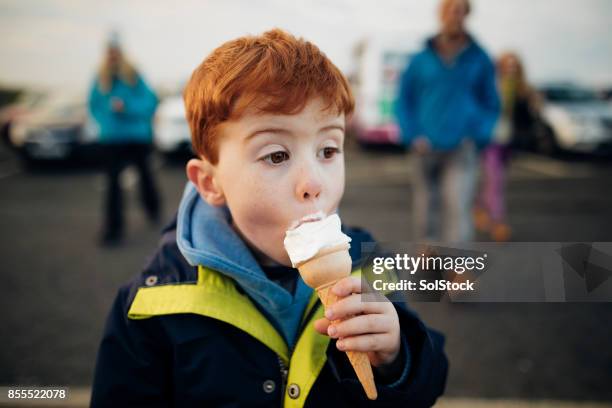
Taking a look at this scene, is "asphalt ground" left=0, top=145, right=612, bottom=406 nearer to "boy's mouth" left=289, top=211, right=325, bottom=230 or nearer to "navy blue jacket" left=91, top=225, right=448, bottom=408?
"navy blue jacket" left=91, top=225, right=448, bottom=408

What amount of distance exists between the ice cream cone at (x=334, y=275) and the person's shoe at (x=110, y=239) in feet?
14.9

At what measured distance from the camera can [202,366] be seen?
4.41 feet

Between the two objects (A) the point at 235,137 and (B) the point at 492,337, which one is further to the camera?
(B) the point at 492,337

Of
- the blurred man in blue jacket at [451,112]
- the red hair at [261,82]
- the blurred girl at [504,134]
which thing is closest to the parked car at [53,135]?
the blurred girl at [504,134]

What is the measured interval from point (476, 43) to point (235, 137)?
3.02m

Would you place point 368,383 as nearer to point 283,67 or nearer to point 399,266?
point 399,266

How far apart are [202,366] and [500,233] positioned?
463 centimetres

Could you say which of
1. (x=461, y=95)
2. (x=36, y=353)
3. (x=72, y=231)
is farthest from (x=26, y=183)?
(x=461, y=95)

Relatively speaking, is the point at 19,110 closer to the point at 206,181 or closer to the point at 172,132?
the point at 172,132

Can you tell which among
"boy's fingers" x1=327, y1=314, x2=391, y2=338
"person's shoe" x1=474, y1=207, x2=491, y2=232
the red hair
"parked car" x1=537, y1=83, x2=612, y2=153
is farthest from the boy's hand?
"parked car" x1=537, y1=83, x2=612, y2=153

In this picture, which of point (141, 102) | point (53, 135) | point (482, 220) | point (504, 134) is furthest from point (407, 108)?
point (53, 135)

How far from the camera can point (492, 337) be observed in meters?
3.25

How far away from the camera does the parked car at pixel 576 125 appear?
10094 millimetres

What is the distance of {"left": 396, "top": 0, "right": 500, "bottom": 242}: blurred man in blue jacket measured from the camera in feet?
12.3
